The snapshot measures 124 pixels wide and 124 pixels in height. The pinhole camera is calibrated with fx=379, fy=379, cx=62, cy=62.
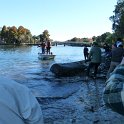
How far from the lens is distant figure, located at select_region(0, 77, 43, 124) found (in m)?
2.33

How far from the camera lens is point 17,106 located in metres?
2.40

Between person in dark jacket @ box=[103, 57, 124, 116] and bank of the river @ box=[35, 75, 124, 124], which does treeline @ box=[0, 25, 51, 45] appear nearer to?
bank of the river @ box=[35, 75, 124, 124]

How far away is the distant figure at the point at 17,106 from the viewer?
233 centimetres

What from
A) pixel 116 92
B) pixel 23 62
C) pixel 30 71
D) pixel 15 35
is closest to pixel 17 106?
pixel 116 92

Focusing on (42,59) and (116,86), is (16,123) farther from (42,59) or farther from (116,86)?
(42,59)

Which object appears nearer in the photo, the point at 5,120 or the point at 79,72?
the point at 5,120

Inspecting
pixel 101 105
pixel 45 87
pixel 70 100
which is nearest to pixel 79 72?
pixel 45 87

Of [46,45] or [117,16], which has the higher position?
[117,16]

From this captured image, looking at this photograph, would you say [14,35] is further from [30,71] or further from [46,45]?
[30,71]

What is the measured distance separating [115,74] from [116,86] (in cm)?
12

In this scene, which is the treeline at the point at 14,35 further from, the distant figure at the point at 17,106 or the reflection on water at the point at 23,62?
the distant figure at the point at 17,106

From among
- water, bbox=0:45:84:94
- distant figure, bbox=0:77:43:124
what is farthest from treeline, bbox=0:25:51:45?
distant figure, bbox=0:77:43:124

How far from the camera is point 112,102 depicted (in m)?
2.94

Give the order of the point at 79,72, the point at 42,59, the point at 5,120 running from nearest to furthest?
the point at 5,120, the point at 79,72, the point at 42,59
